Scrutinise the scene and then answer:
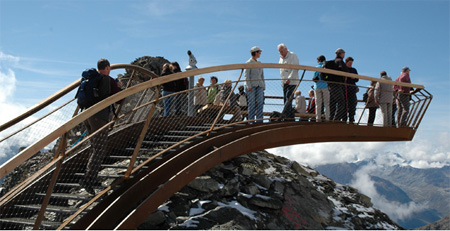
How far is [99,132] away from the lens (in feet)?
22.1

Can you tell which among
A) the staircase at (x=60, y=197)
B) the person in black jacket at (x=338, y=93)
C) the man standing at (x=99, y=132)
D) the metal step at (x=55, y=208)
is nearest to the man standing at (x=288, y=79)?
the person in black jacket at (x=338, y=93)

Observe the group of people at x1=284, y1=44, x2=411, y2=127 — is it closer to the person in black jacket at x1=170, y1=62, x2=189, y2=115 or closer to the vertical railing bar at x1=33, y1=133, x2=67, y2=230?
the person in black jacket at x1=170, y1=62, x2=189, y2=115

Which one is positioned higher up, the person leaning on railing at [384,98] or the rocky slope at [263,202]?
the person leaning on railing at [384,98]

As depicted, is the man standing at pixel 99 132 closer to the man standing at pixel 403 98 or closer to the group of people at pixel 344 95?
the group of people at pixel 344 95

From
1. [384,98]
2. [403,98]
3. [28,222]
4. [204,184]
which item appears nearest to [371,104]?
[384,98]

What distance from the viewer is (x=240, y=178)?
37.0ft

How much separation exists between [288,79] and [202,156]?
2886mm

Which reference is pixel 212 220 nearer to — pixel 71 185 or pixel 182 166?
pixel 182 166

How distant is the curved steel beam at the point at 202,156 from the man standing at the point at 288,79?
387 mm

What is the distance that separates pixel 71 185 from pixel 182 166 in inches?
75.8

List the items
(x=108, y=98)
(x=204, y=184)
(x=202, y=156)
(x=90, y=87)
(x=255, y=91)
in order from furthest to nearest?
(x=204, y=184) → (x=255, y=91) → (x=202, y=156) → (x=90, y=87) → (x=108, y=98)

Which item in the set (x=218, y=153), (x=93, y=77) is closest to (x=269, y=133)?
(x=218, y=153)

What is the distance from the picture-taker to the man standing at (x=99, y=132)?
671cm

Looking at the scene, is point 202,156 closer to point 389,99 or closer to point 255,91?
point 255,91
